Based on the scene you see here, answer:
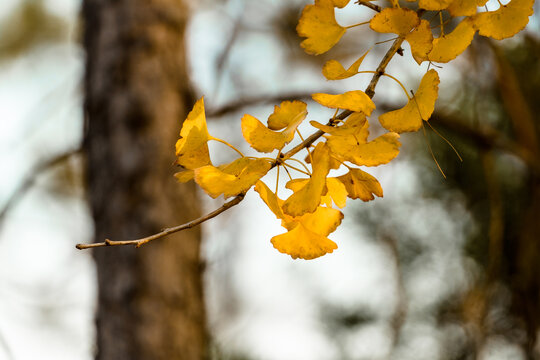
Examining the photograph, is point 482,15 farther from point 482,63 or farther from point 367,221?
point 367,221

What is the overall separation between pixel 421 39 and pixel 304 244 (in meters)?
0.12

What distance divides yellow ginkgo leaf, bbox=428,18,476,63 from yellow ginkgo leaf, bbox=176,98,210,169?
5.0 inches

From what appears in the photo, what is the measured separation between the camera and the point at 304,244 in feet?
0.96

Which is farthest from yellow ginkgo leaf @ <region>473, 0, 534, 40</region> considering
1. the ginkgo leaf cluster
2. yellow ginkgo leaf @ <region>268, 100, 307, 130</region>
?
yellow ginkgo leaf @ <region>268, 100, 307, 130</region>

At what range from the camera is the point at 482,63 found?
1.25 m

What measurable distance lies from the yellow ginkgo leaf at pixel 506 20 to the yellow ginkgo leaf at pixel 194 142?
16 cm

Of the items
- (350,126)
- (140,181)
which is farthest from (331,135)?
(140,181)

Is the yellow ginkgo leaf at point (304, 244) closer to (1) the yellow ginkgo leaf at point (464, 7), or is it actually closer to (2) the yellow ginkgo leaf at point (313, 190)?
(2) the yellow ginkgo leaf at point (313, 190)

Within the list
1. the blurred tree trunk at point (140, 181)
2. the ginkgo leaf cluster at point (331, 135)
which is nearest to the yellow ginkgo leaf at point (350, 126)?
the ginkgo leaf cluster at point (331, 135)

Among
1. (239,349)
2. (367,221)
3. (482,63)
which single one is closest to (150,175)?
(482,63)

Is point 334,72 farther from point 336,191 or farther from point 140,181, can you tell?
point 140,181

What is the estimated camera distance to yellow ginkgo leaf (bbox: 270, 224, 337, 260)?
29cm

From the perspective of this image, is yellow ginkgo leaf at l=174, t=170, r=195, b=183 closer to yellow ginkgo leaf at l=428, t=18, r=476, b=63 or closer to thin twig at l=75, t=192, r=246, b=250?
thin twig at l=75, t=192, r=246, b=250

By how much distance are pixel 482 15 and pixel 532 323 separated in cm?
96
